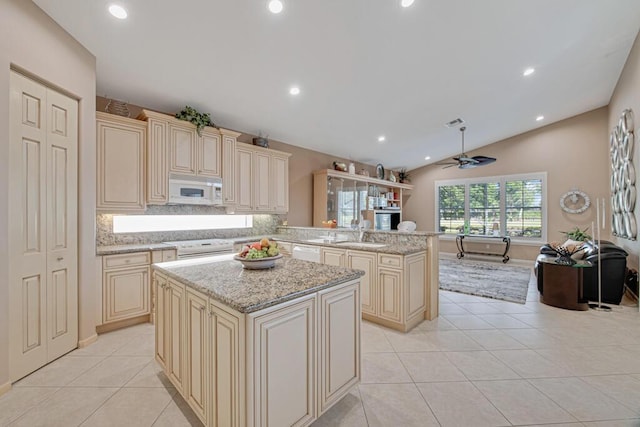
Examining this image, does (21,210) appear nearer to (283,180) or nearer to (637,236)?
(283,180)

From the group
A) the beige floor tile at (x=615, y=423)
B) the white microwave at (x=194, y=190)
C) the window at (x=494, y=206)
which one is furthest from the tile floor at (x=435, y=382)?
the window at (x=494, y=206)

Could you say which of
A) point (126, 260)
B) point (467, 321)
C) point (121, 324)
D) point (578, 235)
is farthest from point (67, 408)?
point (578, 235)

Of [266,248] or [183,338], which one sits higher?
[266,248]

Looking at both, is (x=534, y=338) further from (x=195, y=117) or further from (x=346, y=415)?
(x=195, y=117)

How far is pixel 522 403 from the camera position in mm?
1807

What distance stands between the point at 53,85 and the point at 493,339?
187 inches

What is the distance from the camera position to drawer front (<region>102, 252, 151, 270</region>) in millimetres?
2815

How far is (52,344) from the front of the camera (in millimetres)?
2303

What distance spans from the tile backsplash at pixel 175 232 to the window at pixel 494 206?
5.70 meters

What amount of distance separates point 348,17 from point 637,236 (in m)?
4.99

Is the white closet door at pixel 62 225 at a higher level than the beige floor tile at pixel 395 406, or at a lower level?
higher

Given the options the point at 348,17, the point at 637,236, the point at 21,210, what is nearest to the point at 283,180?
the point at 348,17

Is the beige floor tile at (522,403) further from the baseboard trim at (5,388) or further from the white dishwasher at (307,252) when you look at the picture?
the baseboard trim at (5,388)

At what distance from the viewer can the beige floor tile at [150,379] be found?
2021mm
